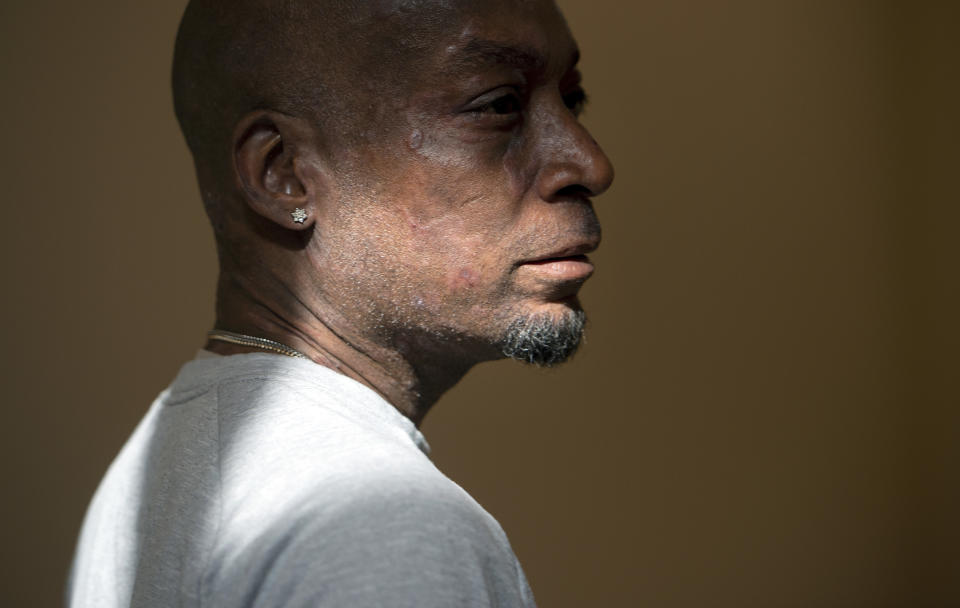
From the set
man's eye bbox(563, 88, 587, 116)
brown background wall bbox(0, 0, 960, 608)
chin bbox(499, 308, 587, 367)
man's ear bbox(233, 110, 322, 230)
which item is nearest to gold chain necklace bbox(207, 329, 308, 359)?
man's ear bbox(233, 110, 322, 230)

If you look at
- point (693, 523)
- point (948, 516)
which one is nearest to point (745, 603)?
point (693, 523)

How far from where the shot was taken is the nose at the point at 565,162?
1.24 meters

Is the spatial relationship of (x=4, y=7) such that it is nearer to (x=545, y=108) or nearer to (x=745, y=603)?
(x=545, y=108)

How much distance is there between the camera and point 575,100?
1.41 metres

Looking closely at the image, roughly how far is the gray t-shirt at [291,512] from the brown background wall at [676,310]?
1.12 meters

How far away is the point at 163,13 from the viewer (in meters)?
2.28

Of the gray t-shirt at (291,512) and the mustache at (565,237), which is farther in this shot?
the mustache at (565,237)

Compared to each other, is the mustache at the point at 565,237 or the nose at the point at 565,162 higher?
the nose at the point at 565,162

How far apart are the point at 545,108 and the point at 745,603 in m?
2.18

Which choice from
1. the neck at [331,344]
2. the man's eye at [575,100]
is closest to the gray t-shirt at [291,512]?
the neck at [331,344]

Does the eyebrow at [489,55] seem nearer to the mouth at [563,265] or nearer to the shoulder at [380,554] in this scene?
the mouth at [563,265]

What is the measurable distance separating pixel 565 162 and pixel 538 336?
213 mm

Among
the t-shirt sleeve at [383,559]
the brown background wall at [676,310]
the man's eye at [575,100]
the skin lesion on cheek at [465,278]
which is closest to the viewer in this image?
the t-shirt sleeve at [383,559]

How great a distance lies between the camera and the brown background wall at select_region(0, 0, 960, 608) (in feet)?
7.04
